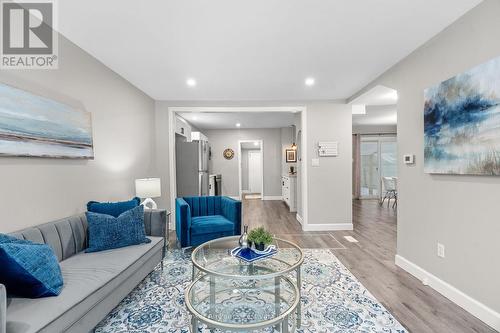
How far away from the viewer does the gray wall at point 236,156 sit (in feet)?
28.0

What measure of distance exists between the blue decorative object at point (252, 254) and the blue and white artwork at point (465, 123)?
67.2 inches

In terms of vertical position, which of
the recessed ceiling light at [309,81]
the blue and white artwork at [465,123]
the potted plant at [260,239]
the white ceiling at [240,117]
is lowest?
the potted plant at [260,239]

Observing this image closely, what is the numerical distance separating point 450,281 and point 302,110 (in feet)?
10.8

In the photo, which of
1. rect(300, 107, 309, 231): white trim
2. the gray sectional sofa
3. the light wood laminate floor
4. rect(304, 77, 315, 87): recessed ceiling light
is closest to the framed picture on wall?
the light wood laminate floor

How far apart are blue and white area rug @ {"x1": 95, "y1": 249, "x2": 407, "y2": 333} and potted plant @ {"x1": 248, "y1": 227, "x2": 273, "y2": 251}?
0.64 meters

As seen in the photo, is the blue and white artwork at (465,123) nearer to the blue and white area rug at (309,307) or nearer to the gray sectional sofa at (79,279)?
the blue and white area rug at (309,307)

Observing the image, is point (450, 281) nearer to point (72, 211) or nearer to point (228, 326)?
point (228, 326)

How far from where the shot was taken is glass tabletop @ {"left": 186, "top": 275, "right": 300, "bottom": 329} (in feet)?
5.08

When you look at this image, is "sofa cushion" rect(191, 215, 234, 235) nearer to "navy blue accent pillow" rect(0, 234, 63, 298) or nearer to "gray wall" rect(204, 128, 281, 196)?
"navy blue accent pillow" rect(0, 234, 63, 298)

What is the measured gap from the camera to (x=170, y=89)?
12.9ft

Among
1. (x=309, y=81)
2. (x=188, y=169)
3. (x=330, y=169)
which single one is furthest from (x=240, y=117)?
(x=309, y=81)

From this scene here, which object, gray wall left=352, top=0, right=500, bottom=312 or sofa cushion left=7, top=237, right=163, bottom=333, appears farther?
gray wall left=352, top=0, right=500, bottom=312

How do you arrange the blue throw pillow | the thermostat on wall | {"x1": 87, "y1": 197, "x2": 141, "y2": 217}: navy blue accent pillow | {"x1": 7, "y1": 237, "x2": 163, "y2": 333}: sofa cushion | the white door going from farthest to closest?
the white door → the thermostat on wall → {"x1": 87, "y1": 197, "x2": 141, "y2": 217}: navy blue accent pillow → the blue throw pillow → {"x1": 7, "y1": 237, "x2": 163, "y2": 333}: sofa cushion
